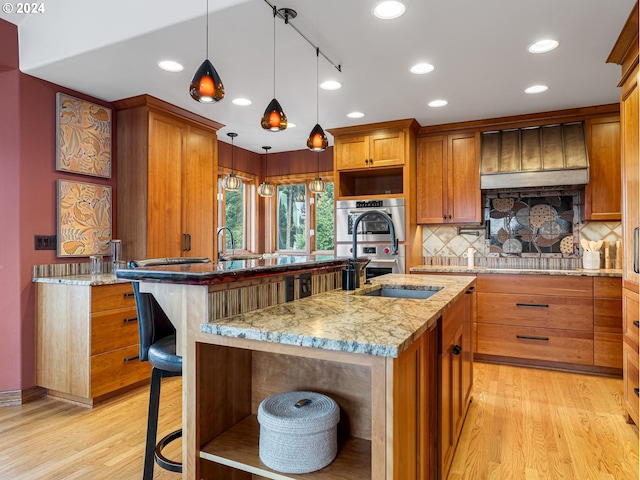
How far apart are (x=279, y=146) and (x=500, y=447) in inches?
173

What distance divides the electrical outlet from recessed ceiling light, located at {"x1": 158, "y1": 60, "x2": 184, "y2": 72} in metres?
1.55

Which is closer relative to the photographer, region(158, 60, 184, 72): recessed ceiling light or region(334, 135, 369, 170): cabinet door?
region(158, 60, 184, 72): recessed ceiling light

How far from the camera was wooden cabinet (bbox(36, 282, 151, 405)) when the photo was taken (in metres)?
2.82

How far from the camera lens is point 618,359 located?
11.3ft

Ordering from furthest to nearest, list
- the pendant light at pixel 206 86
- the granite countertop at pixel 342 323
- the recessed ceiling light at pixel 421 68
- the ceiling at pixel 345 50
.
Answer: the recessed ceiling light at pixel 421 68 → the ceiling at pixel 345 50 → the pendant light at pixel 206 86 → the granite countertop at pixel 342 323

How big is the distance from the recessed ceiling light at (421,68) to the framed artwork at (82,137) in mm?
2616

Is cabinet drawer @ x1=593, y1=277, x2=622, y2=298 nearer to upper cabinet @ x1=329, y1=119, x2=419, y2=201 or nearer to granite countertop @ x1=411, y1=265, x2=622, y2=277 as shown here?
granite countertop @ x1=411, y1=265, x2=622, y2=277

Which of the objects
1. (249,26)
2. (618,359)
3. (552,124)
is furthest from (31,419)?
(552,124)

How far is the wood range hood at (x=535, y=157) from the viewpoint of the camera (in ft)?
12.6

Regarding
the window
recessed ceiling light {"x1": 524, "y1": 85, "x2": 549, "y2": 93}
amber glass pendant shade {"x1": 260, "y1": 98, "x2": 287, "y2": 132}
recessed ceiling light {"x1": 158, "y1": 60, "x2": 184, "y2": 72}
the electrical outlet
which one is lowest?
the electrical outlet

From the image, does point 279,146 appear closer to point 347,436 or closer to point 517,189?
point 517,189

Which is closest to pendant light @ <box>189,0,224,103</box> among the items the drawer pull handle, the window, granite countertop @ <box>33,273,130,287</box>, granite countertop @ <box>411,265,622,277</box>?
granite countertop @ <box>33,273,130,287</box>

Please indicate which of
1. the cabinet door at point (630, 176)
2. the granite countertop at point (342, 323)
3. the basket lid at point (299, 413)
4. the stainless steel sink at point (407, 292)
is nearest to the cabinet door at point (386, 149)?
the cabinet door at point (630, 176)

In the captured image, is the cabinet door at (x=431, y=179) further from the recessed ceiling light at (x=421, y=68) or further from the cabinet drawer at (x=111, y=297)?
the cabinet drawer at (x=111, y=297)
